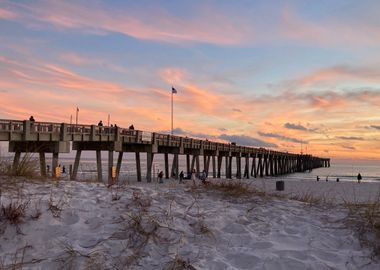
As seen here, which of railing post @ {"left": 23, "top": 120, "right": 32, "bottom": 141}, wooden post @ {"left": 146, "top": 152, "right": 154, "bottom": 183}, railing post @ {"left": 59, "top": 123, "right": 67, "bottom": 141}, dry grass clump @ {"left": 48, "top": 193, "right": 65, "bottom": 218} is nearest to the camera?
dry grass clump @ {"left": 48, "top": 193, "right": 65, "bottom": 218}

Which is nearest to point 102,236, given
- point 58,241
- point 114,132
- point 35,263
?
point 58,241

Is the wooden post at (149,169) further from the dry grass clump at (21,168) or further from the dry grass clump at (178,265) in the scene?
the dry grass clump at (178,265)

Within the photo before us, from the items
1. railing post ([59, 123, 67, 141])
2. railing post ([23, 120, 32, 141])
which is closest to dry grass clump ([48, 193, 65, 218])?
railing post ([23, 120, 32, 141])

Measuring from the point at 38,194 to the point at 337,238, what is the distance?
4.43 metres

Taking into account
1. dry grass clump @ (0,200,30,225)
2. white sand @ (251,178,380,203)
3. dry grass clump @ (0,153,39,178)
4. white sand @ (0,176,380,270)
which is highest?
dry grass clump @ (0,153,39,178)

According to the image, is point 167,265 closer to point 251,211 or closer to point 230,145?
point 251,211

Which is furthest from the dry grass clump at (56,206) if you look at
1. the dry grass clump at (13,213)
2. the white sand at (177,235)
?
the dry grass clump at (13,213)

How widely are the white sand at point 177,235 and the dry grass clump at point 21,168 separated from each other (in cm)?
92

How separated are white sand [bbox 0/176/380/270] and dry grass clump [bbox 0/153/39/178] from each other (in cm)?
92

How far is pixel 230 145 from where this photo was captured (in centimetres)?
5791

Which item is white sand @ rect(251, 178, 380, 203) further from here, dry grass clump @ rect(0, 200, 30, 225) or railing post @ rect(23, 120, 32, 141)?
railing post @ rect(23, 120, 32, 141)

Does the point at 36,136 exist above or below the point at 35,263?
above

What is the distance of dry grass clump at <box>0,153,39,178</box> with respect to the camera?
7.54m

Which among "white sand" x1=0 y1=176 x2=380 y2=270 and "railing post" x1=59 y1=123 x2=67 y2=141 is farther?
"railing post" x1=59 y1=123 x2=67 y2=141
